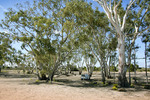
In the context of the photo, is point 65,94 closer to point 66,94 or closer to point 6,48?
point 66,94

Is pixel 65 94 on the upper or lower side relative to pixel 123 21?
lower

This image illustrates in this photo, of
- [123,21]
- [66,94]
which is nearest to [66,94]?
[66,94]

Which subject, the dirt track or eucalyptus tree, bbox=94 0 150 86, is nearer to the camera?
the dirt track

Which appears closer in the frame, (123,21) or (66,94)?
(66,94)

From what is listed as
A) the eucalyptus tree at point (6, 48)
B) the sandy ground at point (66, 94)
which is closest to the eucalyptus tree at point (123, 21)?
the sandy ground at point (66, 94)

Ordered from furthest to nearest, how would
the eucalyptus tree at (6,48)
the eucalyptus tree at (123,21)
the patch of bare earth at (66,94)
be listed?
the eucalyptus tree at (6,48), the eucalyptus tree at (123,21), the patch of bare earth at (66,94)

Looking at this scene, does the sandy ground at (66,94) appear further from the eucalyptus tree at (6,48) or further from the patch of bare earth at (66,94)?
the eucalyptus tree at (6,48)

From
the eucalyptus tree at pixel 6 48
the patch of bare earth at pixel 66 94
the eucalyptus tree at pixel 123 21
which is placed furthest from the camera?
the eucalyptus tree at pixel 6 48

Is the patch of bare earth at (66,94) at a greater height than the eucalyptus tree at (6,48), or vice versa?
the eucalyptus tree at (6,48)

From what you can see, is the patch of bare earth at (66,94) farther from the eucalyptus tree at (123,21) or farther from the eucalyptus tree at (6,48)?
the eucalyptus tree at (6,48)

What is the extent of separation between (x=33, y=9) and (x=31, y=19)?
2.59 m

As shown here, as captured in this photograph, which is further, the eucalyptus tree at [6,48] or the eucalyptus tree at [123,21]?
the eucalyptus tree at [6,48]

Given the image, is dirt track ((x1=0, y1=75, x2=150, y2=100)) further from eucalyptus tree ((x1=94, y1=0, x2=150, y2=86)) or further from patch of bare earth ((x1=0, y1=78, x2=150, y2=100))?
eucalyptus tree ((x1=94, y1=0, x2=150, y2=86))

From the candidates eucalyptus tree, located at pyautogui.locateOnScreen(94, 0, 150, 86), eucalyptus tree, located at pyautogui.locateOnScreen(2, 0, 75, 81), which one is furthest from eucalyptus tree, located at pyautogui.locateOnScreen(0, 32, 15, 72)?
eucalyptus tree, located at pyautogui.locateOnScreen(94, 0, 150, 86)
